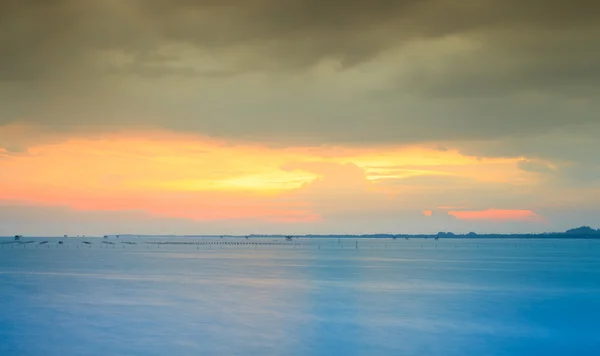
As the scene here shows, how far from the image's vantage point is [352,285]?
5450 centimetres

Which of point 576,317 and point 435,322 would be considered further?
point 576,317

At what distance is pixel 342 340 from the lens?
29.3m

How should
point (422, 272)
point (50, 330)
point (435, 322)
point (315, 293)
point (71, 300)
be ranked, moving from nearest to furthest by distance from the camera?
point (50, 330), point (435, 322), point (71, 300), point (315, 293), point (422, 272)

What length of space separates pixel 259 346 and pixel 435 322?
11.6 metres

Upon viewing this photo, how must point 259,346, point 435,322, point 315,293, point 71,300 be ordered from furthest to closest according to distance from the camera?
point 315,293, point 71,300, point 435,322, point 259,346

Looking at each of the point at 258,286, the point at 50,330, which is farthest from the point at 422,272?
the point at 50,330

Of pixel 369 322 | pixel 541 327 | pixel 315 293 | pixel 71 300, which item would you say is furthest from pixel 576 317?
pixel 71 300

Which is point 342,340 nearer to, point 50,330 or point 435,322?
point 435,322

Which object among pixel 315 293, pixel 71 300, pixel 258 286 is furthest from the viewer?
pixel 258 286

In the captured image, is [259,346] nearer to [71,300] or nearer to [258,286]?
[71,300]

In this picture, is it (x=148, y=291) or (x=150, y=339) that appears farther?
(x=148, y=291)

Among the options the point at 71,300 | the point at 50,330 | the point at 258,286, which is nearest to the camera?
the point at 50,330

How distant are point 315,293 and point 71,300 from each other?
62.5 ft

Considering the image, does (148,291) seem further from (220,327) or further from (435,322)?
(435,322)
